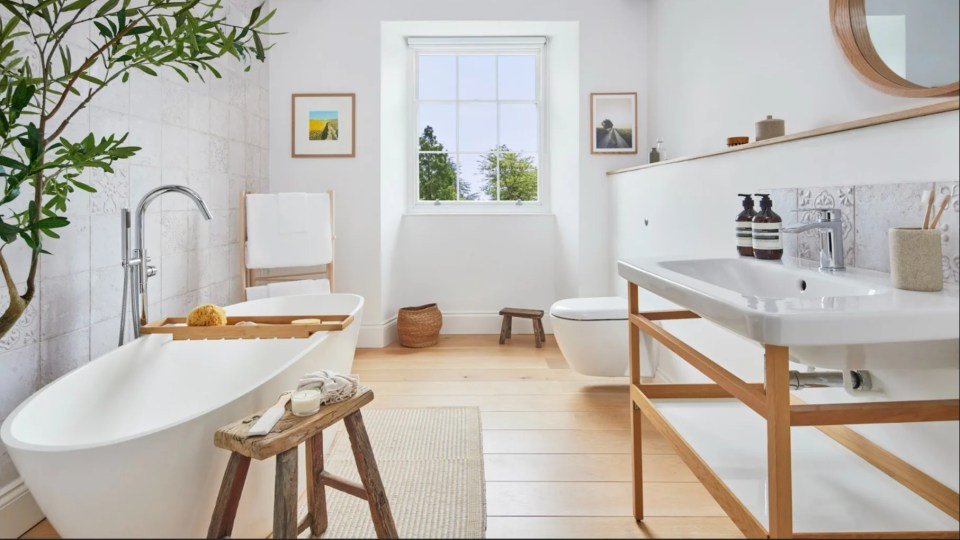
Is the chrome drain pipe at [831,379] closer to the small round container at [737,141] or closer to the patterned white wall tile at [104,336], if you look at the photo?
the small round container at [737,141]

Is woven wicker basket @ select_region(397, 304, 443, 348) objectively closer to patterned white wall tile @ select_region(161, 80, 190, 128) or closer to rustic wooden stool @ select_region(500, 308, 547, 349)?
rustic wooden stool @ select_region(500, 308, 547, 349)

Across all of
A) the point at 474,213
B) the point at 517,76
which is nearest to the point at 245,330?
the point at 474,213

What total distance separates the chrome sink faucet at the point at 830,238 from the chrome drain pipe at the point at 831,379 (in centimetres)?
25

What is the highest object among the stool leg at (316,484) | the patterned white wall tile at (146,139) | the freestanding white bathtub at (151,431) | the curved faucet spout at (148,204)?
Result: the patterned white wall tile at (146,139)

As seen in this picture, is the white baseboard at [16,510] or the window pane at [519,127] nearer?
the white baseboard at [16,510]

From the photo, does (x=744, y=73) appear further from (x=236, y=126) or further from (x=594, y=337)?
(x=236, y=126)

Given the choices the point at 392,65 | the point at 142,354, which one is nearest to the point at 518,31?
the point at 392,65

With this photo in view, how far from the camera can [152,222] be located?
2.22 metres

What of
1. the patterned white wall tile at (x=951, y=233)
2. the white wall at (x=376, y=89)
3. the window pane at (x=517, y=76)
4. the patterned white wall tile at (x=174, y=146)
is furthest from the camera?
the window pane at (x=517, y=76)

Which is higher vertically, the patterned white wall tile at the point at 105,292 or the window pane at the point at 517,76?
the window pane at the point at 517,76

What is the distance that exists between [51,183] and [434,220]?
2670 mm

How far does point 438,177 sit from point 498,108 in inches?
27.3

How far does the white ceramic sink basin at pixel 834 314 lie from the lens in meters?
0.72

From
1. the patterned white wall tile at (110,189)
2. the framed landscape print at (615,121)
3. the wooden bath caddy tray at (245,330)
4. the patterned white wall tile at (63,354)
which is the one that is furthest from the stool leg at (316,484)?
the framed landscape print at (615,121)
